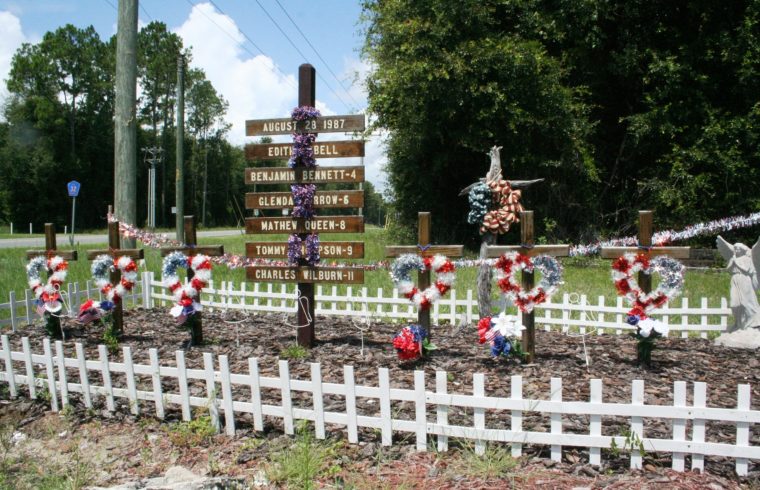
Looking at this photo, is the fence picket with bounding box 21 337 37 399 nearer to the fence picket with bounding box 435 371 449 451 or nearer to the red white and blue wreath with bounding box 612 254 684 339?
the fence picket with bounding box 435 371 449 451

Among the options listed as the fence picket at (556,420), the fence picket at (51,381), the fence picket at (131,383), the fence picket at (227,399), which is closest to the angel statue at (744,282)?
the fence picket at (556,420)

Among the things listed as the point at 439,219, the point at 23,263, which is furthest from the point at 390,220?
the point at 23,263

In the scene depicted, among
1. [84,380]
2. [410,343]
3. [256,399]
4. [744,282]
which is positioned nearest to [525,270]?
[410,343]

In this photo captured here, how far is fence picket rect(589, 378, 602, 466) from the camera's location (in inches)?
146

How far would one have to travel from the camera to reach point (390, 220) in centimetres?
2205

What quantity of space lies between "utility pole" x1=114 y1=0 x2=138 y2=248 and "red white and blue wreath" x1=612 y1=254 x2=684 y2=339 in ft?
19.1

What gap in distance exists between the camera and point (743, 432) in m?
3.58

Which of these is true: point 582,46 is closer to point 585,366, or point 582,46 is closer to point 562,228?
point 562,228

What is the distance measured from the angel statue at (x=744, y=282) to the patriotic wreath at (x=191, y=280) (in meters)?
5.91

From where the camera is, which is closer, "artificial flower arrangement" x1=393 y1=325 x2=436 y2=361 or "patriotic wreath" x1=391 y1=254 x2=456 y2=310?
"artificial flower arrangement" x1=393 y1=325 x2=436 y2=361

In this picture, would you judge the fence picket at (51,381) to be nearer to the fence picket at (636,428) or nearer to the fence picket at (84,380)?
the fence picket at (84,380)

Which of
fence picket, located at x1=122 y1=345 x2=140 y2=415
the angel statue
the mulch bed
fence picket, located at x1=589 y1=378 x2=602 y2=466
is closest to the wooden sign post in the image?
the mulch bed

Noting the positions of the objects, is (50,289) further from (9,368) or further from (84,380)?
(84,380)

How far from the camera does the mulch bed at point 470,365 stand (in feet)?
13.5
